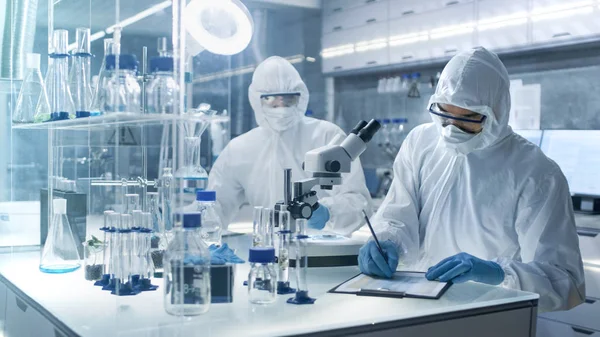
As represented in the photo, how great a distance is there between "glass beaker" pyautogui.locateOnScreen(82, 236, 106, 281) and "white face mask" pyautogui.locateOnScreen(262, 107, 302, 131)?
4.96 ft

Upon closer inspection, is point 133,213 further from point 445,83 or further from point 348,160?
point 445,83

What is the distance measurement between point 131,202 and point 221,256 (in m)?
0.26

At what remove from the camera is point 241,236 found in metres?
2.67

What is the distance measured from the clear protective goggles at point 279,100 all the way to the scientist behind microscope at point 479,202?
2.84 feet

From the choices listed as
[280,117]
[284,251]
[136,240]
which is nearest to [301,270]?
[284,251]

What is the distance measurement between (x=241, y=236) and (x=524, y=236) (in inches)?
45.6

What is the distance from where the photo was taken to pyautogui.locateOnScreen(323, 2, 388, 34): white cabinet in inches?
209

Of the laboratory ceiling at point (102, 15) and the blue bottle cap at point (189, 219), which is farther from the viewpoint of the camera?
the laboratory ceiling at point (102, 15)

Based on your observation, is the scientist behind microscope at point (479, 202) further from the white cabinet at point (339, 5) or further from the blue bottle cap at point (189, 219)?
the white cabinet at point (339, 5)

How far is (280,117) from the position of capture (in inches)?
122

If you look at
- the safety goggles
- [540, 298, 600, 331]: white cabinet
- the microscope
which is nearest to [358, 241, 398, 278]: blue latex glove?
the microscope

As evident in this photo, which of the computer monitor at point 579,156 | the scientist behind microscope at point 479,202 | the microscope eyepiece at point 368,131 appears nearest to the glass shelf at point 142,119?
the microscope eyepiece at point 368,131

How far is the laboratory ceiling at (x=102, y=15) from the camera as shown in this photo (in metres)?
1.52

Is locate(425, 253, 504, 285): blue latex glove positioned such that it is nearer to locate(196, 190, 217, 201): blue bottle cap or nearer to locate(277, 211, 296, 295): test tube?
locate(277, 211, 296, 295): test tube
